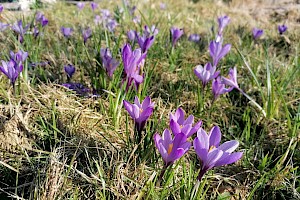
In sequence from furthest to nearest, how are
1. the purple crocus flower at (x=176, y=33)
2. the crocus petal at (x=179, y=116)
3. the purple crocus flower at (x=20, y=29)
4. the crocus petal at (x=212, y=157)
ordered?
1. the purple crocus flower at (x=176, y=33)
2. the purple crocus flower at (x=20, y=29)
3. the crocus petal at (x=179, y=116)
4. the crocus petal at (x=212, y=157)

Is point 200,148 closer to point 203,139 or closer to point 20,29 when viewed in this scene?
point 203,139

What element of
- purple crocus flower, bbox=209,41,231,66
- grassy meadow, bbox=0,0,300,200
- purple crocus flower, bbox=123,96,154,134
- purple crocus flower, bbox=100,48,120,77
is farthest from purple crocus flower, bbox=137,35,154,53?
purple crocus flower, bbox=123,96,154,134

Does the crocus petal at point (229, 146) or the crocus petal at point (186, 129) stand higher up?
the crocus petal at point (186, 129)

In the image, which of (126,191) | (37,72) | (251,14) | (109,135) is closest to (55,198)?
(126,191)

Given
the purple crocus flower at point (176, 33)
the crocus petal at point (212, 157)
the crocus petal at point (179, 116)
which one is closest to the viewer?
the crocus petal at point (212, 157)

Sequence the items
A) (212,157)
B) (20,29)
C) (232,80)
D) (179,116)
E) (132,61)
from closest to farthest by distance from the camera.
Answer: (212,157), (179,116), (132,61), (232,80), (20,29)

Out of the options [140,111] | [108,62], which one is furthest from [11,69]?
[140,111]

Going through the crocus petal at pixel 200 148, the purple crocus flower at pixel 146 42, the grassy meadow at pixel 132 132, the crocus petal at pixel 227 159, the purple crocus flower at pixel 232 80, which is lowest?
the grassy meadow at pixel 132 132

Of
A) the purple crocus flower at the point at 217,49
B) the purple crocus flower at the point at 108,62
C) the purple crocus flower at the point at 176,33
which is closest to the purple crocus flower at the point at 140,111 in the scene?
the purple crocus flower at the point at 108,62

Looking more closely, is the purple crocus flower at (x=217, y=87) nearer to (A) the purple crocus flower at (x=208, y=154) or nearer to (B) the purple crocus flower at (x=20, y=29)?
(A) the purple crocus flower at (x=208, y=154)

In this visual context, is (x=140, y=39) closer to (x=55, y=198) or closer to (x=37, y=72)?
(x=37, y=72)

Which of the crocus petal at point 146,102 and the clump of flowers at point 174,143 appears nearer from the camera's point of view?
the clump of flowers at point 174,143
